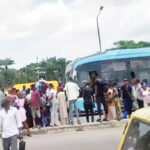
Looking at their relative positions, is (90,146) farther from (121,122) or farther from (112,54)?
(112,54)

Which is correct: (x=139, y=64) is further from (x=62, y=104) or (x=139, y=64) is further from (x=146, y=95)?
(x=62, y=104)

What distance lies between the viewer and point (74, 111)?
18.5m

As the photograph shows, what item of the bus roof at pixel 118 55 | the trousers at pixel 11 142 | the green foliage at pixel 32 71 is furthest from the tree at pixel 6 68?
the trousers at pixel 11 142

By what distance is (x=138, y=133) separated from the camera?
4359 mm

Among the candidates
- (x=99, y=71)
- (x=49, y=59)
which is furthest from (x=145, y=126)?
(x=49, y=59)

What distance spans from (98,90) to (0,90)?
127 inches

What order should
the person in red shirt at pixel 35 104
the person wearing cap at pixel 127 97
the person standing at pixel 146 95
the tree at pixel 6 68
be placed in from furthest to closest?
the tree at pixel 6 68 < the person wearing cap at pixel 127 97 < the person standing at pixel 146 95 < the person in red shirt at pixel 35 104

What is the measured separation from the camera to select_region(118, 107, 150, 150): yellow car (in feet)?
13.8

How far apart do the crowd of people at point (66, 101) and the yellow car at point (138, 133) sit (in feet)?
38.9

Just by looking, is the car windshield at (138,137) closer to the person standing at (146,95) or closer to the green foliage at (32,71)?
the person standing at (146,95)

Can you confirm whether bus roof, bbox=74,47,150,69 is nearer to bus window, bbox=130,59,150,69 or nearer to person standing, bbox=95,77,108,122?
bus window, bbox=130,59,150,69

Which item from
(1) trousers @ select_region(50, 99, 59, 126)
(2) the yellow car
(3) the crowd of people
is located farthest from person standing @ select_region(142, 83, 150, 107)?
(2) the yellow car

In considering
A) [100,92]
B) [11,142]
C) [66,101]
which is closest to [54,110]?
[66,101]

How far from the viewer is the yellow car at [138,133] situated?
4.19m
